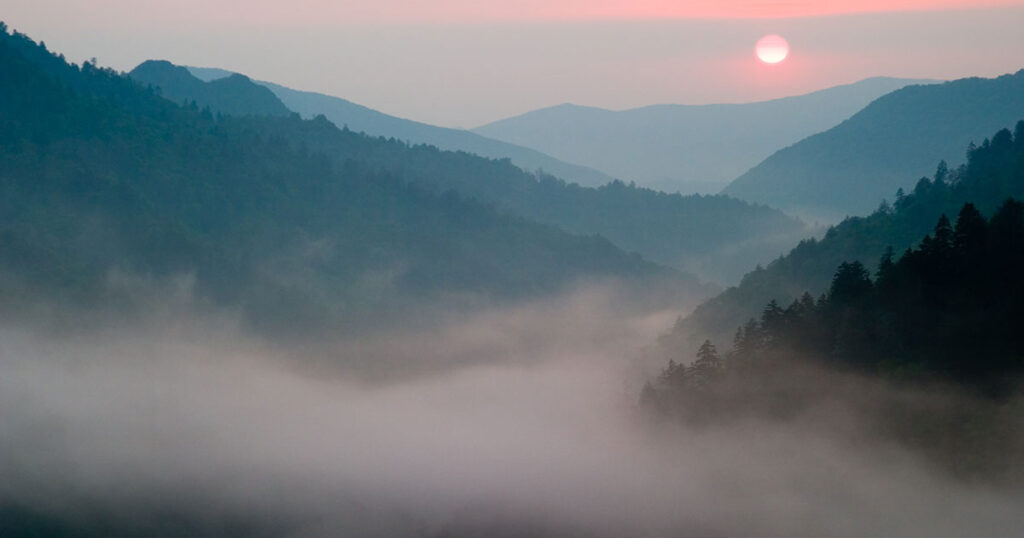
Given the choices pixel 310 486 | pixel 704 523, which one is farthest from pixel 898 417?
pixel 310 486

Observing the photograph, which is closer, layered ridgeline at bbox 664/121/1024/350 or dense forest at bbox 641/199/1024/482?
dense forest at bbox 641/199/1024/482

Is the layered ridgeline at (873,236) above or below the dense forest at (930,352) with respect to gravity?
above

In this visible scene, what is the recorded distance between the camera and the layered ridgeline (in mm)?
128125

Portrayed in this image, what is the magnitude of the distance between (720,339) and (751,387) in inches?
2128

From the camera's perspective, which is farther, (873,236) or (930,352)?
(873,236)

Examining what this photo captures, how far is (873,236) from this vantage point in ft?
484

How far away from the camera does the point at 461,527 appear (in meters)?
150

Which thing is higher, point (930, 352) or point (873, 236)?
point (873, 236)

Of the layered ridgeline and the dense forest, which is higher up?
the layered ridgeline

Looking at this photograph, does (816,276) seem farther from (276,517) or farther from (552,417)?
(276,517)

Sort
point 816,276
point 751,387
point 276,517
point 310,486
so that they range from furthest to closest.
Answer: point 310,486 < point 276,517 < point 816,276 < point 751,387

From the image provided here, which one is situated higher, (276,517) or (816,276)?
(816,276)

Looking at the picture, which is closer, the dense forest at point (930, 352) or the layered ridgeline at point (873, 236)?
the dense forest at point (930, 352)

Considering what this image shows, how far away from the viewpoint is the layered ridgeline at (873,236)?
128125 mm
